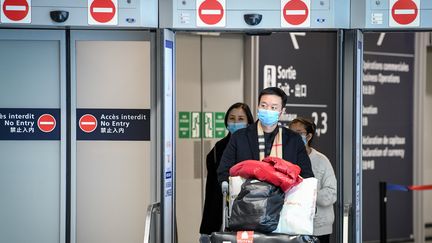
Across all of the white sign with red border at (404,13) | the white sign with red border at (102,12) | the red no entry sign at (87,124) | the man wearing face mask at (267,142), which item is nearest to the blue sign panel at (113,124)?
the red no entry sign at (87,124)

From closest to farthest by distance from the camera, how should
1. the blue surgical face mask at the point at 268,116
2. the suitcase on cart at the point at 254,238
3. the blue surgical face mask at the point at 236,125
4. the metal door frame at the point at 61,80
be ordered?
the suitcase on cart at the point at 254,238 < the blue surgical face mask at the point at 268,116 < the blue surgical face mask at the point at 236,125 < the metal door frame at the point at 61,80

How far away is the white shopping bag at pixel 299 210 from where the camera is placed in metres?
4.74

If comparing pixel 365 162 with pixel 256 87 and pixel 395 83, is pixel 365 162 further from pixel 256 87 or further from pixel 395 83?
pixel 256 87

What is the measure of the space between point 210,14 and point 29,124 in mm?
1839

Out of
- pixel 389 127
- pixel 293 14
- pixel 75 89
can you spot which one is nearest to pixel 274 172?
pixel 293 14

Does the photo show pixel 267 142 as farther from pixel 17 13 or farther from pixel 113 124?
pixel 17 13

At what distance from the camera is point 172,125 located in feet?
18.6

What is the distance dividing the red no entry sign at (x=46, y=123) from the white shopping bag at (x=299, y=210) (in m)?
2.37

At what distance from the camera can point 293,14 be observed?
564 centimetres

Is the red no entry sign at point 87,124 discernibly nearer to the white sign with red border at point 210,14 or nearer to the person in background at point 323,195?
the white sign with red border at point 210,14

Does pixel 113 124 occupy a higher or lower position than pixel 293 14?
lower

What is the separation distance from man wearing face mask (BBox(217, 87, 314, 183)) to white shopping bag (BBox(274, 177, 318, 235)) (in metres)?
0.32

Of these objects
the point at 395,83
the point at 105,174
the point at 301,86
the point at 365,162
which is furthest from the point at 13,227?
the point at 395,83

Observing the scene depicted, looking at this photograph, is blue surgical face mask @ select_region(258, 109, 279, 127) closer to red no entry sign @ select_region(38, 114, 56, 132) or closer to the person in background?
the person in background
